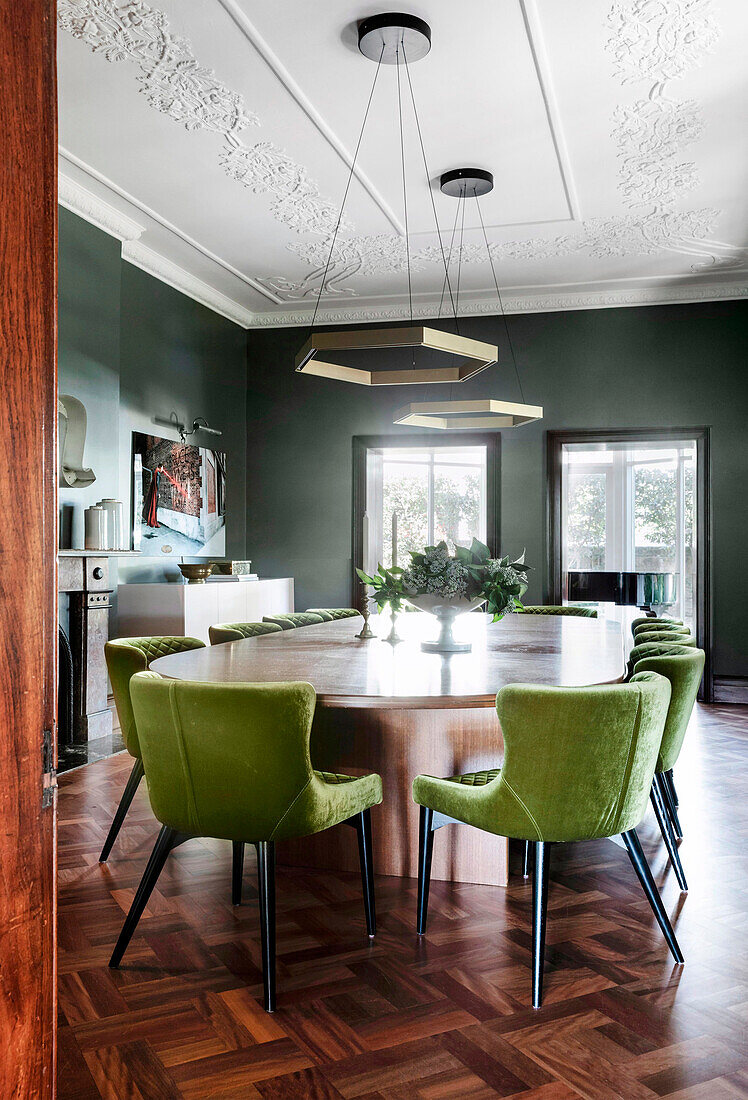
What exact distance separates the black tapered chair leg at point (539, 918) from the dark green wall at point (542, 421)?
17.5 feet

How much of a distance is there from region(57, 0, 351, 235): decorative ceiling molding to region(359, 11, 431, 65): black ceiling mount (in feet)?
2.60

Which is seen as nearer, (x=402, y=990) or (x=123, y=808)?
(x=402, y=990)

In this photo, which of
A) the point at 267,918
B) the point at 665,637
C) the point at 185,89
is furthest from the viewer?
the point at 185,89

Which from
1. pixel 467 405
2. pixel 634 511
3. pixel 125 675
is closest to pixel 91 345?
pixel 467 405

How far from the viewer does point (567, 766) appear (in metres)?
2.25

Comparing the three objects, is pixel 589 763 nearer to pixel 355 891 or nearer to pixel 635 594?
pixel 355 891

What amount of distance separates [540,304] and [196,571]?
3838 mm

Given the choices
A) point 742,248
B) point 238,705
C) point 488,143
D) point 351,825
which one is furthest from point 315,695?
point 742,248

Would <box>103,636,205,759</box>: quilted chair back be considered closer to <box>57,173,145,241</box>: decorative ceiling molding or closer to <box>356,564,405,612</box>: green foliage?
<box>356,564,405,612</box>: green foliage

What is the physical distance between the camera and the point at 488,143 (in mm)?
4684

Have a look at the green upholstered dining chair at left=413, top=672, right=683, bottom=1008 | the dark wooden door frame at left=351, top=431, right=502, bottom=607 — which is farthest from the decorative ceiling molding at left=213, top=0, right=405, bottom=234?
the green upholstered dining chair at left=413, top=672, right=683, bottom=1008

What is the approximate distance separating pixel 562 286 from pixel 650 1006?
243 inches

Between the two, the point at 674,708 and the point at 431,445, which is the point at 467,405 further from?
the point at 674,708

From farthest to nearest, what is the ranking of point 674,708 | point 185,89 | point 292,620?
point 292,620, point 185,89, point 674,708
